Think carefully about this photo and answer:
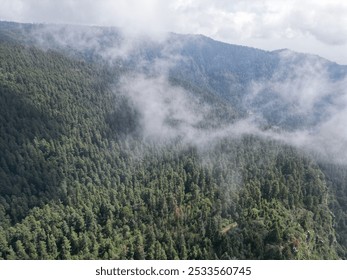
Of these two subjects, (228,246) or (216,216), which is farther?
(216,216)

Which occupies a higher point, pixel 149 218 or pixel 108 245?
pixel 149 218

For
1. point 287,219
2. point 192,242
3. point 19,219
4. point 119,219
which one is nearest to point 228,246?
point 192,242

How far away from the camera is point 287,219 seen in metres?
190

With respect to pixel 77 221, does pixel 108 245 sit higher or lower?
lower

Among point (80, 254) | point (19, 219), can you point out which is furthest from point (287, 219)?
point (19, 219)

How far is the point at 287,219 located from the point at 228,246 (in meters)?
40.4

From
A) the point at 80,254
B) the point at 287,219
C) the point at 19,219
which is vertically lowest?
the point at 80,254

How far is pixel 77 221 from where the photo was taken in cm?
18725
